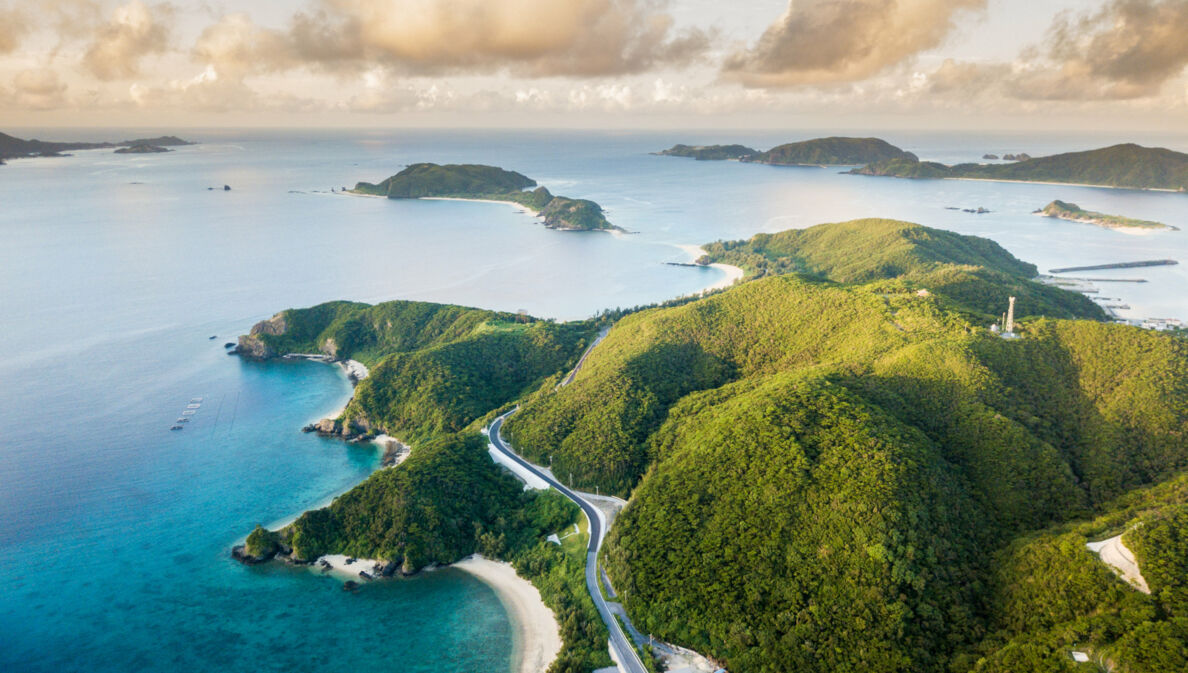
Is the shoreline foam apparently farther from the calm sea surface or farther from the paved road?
the paved road

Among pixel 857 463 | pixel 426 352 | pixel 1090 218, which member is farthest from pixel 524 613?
pixel 1090 218

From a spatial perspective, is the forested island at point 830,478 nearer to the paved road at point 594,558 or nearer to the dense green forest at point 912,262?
the paved road at point 594,558

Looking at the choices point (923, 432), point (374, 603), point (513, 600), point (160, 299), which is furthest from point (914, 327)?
point (160, 299)

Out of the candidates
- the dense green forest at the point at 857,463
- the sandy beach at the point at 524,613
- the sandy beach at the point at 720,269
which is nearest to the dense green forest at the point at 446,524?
the sandy beach at the point at 524,613

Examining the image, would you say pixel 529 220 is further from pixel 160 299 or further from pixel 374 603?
pixel 374 603

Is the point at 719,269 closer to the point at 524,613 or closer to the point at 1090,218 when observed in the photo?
the point at 524,613
